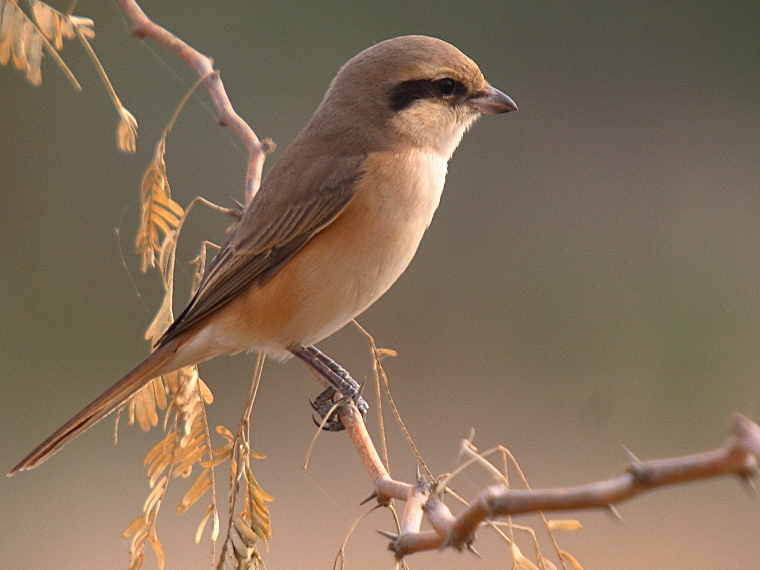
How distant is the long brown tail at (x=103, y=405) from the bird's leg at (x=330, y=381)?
476 mm

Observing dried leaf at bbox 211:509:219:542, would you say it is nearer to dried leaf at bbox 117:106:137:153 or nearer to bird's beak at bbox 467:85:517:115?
dried leaf at bbox 117:106:137:153

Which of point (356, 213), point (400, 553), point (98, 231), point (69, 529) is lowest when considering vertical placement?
point (69, 529)

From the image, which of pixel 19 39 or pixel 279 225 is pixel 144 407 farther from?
pixel 19 39

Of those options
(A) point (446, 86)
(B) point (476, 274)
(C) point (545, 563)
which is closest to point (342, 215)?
(A) point (446, 86)

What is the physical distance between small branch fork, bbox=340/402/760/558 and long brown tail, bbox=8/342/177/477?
0.86 metres

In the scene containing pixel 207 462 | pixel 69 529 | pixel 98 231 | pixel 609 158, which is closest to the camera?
pixel 207 462

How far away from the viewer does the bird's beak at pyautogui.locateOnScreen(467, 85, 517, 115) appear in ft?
8.99

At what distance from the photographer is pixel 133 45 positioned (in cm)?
689

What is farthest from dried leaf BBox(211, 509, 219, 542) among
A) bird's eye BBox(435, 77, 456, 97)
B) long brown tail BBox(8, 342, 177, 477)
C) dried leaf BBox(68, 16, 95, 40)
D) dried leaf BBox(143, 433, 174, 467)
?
bird's eye BBox(435, 77, 456, 97)

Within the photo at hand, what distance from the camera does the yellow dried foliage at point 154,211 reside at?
7.32ft

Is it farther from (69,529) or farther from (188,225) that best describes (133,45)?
(69,529)

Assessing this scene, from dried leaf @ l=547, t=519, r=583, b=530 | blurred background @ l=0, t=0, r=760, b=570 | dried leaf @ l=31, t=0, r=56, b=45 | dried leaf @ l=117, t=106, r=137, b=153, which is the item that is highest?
dried leaf @ l=31, t=0, r=56, b=45

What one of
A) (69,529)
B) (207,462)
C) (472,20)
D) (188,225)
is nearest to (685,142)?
(472,20)

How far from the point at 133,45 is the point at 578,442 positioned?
428cm
